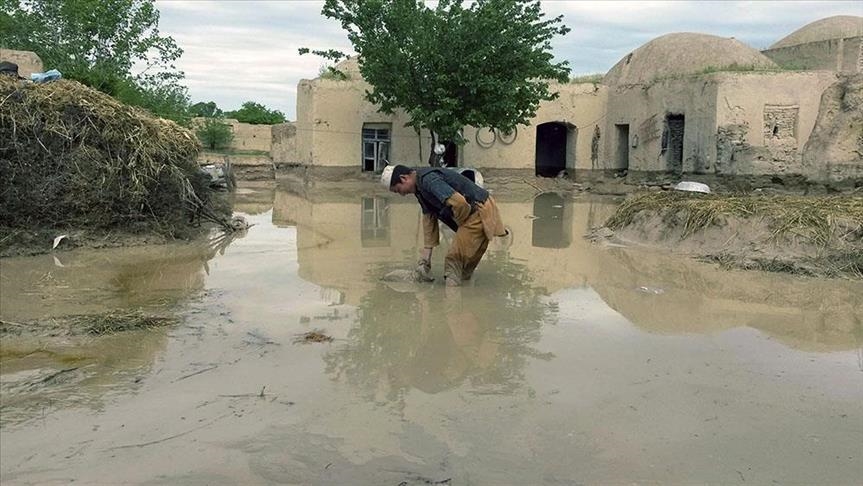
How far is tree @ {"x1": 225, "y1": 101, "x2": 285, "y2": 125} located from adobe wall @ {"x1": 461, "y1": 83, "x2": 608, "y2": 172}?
82.2 ft

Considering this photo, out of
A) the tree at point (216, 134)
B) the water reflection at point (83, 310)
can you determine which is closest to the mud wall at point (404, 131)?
the tree at point (216, 134)

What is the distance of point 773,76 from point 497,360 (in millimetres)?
15523

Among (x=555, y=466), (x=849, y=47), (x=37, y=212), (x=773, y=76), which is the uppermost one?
(x=849, y=47)

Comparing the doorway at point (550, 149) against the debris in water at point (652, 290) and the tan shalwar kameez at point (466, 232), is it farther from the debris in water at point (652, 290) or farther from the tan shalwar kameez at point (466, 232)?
the tan shalwar kameez at point (466, 232)

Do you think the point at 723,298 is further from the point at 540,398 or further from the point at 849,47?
the point at 849,47

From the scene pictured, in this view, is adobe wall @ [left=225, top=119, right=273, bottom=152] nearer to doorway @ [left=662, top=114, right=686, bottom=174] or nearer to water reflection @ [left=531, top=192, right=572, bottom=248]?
water reflection @ [left=531, top=192, right=572, bottom=248]

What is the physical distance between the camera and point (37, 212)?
724 centimetres

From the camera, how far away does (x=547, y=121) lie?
22.8 metres

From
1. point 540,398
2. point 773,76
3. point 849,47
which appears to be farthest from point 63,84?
point 849,47

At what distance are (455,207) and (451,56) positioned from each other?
12.6 m

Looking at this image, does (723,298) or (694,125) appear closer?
(723,298)

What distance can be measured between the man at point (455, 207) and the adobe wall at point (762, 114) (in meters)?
12.2

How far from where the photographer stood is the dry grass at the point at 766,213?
757 cm

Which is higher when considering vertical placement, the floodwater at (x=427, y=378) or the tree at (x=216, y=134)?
the tree at (x=216, y=134)
